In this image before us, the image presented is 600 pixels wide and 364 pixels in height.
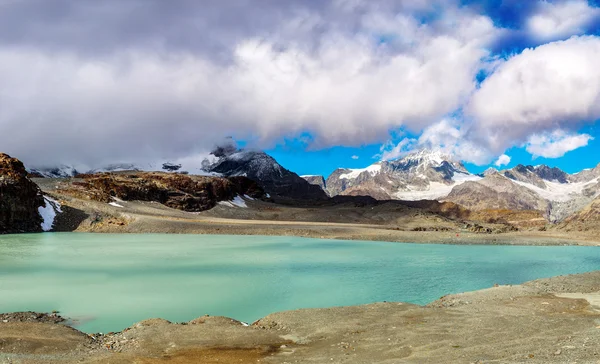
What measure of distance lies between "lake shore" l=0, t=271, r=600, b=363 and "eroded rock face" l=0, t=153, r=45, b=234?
60.1 metres

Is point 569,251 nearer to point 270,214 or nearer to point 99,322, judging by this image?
point 99,322

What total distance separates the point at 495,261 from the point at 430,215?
215 ft

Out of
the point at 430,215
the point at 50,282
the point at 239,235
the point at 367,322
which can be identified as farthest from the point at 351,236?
→ the point at 367,322

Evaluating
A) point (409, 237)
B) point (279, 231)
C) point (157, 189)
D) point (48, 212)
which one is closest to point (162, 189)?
point (157, 189)

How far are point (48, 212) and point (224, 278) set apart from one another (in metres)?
59.0

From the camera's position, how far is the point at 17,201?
69.2 meters

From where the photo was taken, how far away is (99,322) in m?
17.1

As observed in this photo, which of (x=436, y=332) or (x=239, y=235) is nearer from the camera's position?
(x=436, y=332)

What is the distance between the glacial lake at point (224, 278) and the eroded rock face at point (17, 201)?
2412 centimetres

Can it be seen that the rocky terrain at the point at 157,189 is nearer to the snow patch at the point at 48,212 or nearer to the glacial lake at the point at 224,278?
the snow patch at the point at 48,212

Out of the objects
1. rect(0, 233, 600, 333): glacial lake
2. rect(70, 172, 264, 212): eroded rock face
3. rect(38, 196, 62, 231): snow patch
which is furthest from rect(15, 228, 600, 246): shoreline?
rect(70, 172, 264, 212): eroded rock face

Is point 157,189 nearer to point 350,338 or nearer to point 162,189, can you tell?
point 162,189

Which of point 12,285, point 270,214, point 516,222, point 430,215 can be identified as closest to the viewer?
point 12,285

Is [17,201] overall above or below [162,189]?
below
